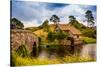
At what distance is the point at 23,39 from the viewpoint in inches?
90.6

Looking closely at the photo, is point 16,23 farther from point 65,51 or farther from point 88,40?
point 88,40

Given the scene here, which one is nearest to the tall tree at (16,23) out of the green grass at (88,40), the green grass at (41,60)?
the green grass at (41,60)

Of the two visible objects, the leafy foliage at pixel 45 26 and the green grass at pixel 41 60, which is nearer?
the green grass at pixel 41 60

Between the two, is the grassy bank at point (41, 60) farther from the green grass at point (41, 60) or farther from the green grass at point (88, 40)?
the green grass at point (88, 40)

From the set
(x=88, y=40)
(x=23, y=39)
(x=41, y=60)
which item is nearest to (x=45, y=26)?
(x=23, y=39)

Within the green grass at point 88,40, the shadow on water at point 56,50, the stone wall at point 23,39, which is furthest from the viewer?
the green grass at point 88,40

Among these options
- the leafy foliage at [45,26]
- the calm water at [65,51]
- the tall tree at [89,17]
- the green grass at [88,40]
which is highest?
the tall tree at [89,17]

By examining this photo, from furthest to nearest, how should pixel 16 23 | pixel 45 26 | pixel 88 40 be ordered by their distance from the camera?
pixel 88 40
pixel 45 26
pixel 16 23

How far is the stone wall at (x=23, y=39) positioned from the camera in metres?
2.25

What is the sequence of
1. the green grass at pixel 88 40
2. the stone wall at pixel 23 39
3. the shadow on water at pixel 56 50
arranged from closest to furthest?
the stone wall at pixel 23 39, the shadow on water at pixel 56 50, the green grass at pixel 88 40

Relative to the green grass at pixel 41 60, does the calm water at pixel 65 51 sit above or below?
above

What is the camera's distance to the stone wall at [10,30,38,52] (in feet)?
7.38
